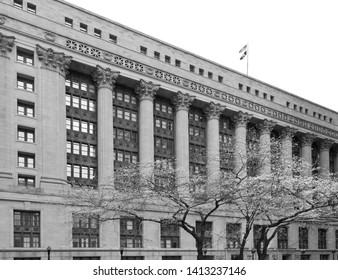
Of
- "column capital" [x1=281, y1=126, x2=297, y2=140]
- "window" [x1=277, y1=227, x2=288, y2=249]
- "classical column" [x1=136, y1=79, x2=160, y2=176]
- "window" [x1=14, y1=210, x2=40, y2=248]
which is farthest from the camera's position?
"column capital" [x1=281, y1=126, x2=297, y2=140]

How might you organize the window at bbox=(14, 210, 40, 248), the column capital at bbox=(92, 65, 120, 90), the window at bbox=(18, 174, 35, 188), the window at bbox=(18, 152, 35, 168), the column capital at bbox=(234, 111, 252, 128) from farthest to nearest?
the column capital at bbox=(234, 111, 252, 128), the column capital at bbox=(92, 65, 120, 90), the window at bbox=(18, 152, 35, 168), the window at bbox=(18, 174, 35, 188), the window at bbox=(14, 210, 40, 248)

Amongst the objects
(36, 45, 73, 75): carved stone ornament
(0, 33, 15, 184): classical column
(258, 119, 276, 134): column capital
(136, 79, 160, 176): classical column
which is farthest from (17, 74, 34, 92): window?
(258, 119, 276, 134): column capital

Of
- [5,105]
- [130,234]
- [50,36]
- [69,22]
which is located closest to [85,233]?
[130,234]

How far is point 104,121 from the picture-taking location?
2399 inches

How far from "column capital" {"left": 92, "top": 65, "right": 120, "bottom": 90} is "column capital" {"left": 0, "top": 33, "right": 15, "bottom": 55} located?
11.3 metres

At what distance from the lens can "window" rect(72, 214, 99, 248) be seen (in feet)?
184

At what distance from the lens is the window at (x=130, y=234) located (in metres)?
60.8

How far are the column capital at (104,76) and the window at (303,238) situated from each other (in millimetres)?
45419

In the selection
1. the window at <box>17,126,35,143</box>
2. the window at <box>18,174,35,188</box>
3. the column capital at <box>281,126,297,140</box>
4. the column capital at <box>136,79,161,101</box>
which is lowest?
the window at <box>18,174,35,188</box>

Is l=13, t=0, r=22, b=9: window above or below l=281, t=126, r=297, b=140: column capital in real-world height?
above

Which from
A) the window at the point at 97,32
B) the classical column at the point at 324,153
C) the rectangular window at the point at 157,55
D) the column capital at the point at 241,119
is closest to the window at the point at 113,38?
the window at the point at 97,32

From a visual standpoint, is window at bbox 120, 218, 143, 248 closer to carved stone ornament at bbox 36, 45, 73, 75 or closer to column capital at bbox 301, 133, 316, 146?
carved stone ornament at bbox 36, 45, 73, 75
